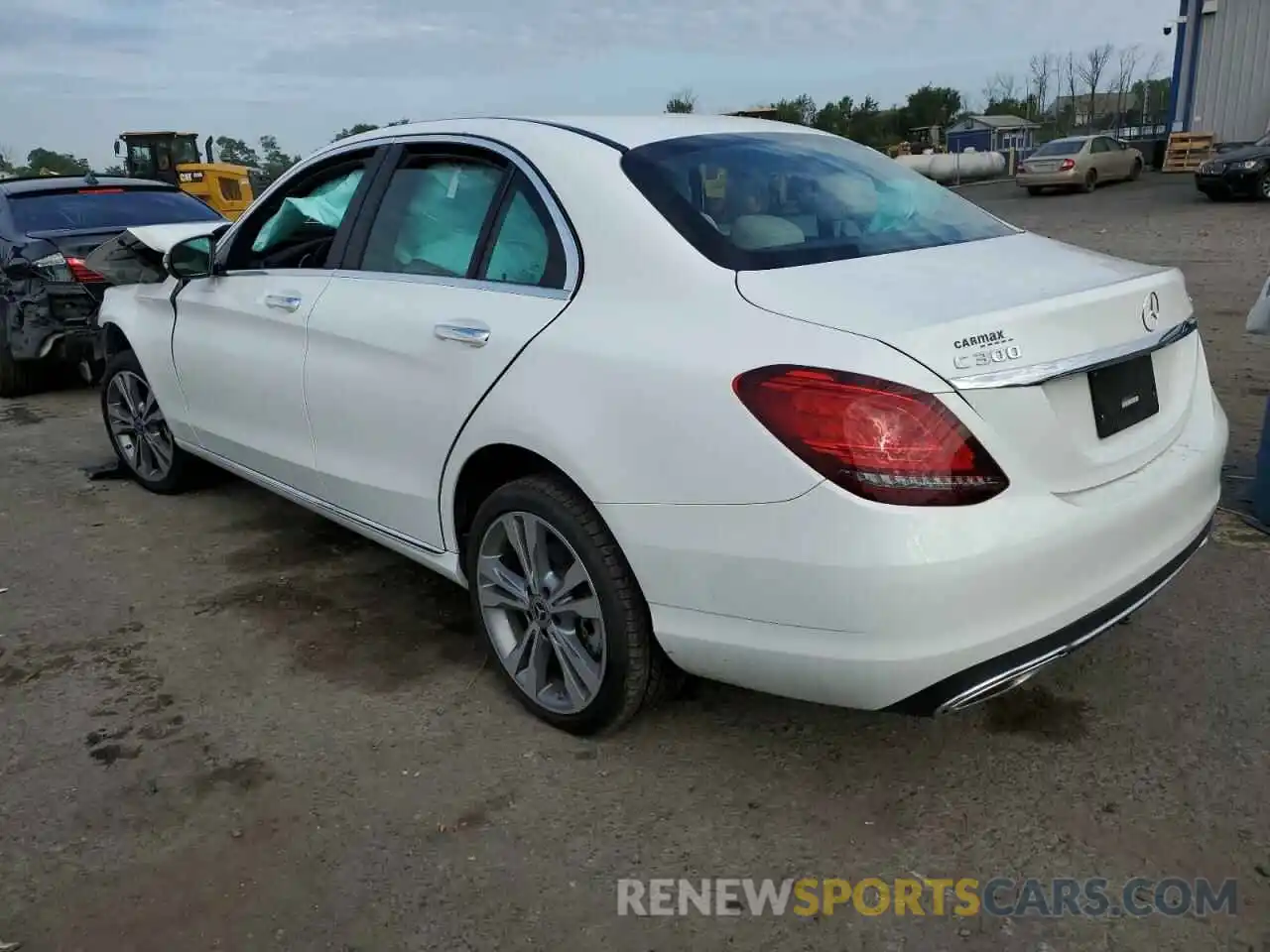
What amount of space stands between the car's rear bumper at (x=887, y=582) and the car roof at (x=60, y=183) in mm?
7412

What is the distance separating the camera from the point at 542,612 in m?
2.96

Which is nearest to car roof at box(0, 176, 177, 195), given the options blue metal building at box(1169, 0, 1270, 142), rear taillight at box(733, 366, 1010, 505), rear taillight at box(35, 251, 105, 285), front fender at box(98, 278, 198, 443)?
rear taillight at box(35, 251, 105, 285)

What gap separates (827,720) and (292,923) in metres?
1.52

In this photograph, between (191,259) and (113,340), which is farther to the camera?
(113,340)

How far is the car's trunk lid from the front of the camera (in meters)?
2.21

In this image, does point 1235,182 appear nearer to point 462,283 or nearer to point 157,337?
point 157,337

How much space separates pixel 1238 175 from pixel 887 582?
837 inches

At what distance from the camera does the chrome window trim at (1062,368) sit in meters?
2.19

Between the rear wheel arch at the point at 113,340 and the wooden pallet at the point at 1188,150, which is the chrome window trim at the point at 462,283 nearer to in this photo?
the rear wheel arch at the point at 113,340

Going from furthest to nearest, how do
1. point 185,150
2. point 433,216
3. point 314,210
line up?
point 185,150
point 314,210
point 433,216

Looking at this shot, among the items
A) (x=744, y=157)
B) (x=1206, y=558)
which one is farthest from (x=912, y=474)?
(x=1206, y=558)

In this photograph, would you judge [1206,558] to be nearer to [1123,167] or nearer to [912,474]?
[912,474]

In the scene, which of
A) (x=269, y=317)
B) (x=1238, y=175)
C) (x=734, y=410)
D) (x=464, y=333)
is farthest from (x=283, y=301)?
(x=1238, y=175)

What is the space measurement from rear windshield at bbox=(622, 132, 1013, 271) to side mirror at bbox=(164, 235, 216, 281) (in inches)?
87.6
